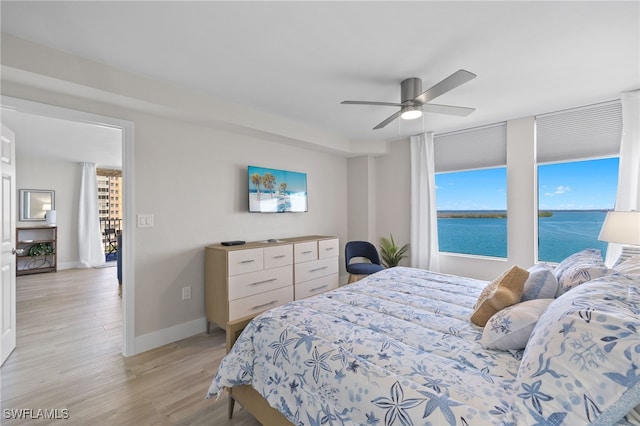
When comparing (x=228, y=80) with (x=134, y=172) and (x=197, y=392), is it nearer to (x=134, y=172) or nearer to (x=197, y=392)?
(x=134, y=172)

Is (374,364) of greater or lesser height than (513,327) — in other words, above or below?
below

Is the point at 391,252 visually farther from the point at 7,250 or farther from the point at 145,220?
the point at 7,250

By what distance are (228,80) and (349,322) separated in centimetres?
222

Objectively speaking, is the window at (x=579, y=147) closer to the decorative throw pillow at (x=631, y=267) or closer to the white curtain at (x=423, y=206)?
the white curtain at (x=423, y=206)

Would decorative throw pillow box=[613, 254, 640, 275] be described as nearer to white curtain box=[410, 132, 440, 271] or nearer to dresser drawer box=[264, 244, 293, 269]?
white curtain box=[410, 132, 440, 271]

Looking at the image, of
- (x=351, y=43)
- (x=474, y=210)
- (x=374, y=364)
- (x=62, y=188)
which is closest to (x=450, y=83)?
(x=351, y=43)

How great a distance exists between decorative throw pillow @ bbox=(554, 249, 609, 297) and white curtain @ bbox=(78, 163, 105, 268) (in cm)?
800

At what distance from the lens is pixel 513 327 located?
3.98 ft

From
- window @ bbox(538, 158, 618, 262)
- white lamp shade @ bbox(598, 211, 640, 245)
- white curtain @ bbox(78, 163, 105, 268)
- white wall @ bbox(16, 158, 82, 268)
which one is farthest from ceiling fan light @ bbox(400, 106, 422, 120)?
white wall @ bbox(16, 158, 82, 268)

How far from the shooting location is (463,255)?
3.80 m

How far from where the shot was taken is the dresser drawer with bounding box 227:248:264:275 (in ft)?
8.95

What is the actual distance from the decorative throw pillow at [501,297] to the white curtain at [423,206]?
2.40 m

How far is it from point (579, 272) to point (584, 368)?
3.01 feet

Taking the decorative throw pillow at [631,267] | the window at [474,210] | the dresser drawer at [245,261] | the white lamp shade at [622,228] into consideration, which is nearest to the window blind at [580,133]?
the window at [474,210]
